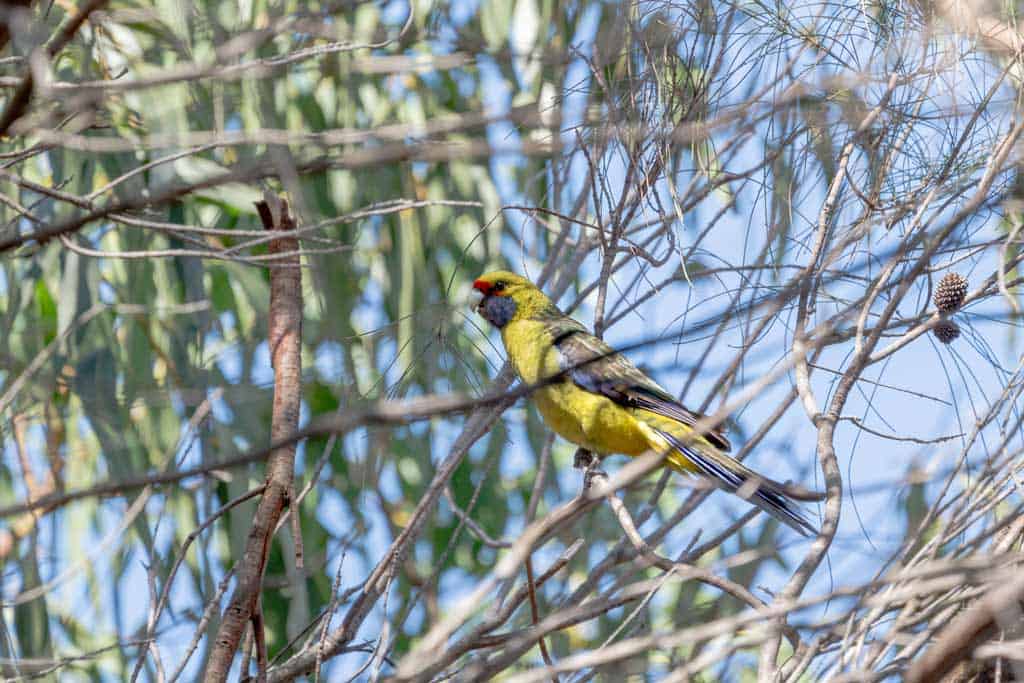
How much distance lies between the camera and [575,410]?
308 cm

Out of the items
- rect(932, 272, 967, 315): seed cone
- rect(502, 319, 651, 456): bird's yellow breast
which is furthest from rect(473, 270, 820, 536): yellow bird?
rect(932, 272, 967, 315): seed cone

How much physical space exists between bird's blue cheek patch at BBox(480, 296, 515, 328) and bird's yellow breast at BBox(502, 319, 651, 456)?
0.39 feet

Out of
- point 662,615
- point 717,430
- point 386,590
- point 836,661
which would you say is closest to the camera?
point 836,661

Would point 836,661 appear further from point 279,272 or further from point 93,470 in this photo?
point 93,470

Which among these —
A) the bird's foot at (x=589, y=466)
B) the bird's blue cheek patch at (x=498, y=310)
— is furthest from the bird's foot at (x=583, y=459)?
the bird's blue cheek patch at (x=498, y=310)

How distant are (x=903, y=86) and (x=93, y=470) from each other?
217cm

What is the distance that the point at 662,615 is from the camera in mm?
3666

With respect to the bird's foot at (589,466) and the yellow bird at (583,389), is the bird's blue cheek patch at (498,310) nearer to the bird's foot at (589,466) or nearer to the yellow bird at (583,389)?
the yellow bird at (583,389)

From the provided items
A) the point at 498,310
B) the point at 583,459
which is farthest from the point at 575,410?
the point at 498,310

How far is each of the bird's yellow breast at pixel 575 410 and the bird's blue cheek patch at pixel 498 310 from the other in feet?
0.39

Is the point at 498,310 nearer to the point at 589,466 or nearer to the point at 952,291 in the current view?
the point at 589,466

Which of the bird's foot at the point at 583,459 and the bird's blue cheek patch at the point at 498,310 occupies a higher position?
the bird's blue cheek patch at the point at 498,310

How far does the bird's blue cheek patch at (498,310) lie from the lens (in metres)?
3.36

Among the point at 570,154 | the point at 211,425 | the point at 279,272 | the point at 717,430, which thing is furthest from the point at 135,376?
the point at 717,430
